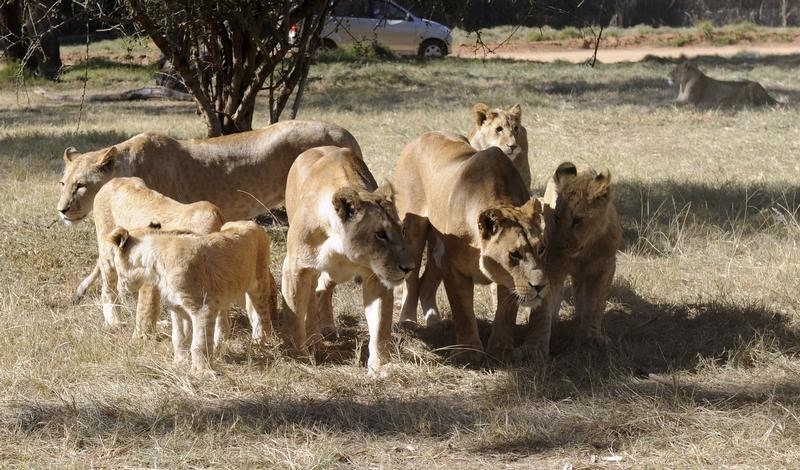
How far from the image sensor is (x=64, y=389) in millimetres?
5035

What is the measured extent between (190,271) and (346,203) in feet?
2.84

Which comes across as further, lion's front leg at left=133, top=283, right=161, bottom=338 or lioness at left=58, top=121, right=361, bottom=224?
lioness at left=58, top=121, right=361, bottom=224

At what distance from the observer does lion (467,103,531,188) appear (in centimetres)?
784

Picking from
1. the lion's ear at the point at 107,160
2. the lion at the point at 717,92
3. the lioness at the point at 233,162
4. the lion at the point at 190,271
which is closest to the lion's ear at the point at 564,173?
the lioness at the point at 233,162

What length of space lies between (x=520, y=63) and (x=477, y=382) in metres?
20.5

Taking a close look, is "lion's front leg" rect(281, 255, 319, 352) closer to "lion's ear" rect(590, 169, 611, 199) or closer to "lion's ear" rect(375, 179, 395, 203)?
"lion's ear" rect(375, 179, 395, 203)

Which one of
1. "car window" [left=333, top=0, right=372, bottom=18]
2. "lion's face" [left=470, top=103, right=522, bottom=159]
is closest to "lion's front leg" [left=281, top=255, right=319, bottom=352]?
"lion's face" [left=470, top=103, right=522, bottom=159]

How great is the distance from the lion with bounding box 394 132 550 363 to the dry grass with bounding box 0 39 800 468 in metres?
0.34

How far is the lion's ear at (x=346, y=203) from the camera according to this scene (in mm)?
5102

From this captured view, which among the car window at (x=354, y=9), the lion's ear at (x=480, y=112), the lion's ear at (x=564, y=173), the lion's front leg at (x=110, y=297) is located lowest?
the lion's front leg at (x=110, y=297)

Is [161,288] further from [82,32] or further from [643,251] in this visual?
[82,32]

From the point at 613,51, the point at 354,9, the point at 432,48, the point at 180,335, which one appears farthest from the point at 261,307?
the point at 613,51

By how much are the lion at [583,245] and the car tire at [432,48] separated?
72.6 feet

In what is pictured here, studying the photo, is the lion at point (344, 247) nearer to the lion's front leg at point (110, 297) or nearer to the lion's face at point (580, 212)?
the lion's face at point (580, 212)
